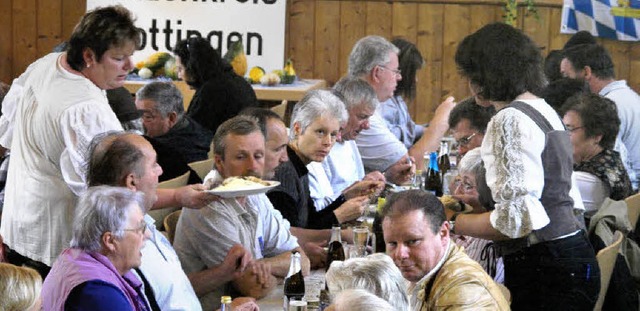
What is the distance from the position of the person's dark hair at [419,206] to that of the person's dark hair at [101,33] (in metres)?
1.15

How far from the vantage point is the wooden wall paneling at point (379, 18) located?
9.20m

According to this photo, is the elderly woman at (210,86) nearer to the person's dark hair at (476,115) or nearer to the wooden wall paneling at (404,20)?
the person's dark hair at (476,115)

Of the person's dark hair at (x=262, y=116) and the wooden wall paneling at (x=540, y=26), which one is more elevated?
the wooden wall paneling at (x=540, y=26)

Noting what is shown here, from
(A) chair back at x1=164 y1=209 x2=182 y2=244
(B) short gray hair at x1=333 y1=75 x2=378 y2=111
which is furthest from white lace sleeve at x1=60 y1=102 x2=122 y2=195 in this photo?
(B) short gray hair at x1=333 y1=75 x2=378 y2=111

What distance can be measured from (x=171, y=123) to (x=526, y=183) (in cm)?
284

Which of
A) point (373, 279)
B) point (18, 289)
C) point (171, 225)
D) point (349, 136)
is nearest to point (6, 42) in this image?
point (349, 136)

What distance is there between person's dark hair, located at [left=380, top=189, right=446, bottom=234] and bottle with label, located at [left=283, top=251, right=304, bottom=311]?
1.38 ft

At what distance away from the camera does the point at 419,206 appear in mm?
3066

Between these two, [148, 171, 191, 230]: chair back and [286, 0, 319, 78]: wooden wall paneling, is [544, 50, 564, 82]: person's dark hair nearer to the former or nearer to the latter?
[286, 0, 319, 78]: wooden wall paneling

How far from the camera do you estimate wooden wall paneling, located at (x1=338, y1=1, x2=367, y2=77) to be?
922cm

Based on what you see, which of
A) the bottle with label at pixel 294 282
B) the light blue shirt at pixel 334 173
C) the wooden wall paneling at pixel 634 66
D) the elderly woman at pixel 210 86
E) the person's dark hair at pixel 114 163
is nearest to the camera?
the person's dark hair at pixel 114 163

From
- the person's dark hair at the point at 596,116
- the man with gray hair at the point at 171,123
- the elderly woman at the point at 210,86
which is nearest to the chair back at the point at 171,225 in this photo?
the man with gray hair at the point at 171,123

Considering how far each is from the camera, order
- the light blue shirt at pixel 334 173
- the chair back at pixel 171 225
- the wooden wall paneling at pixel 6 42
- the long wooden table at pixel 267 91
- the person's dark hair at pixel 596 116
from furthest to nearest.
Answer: the wooden wall paneling at pixel 6 42, the long wooden table at pixel 267 91, the person's dark hair at pixel 596 116, the light blue shirt at pixel 334 173, the chair back at pixel 171 225

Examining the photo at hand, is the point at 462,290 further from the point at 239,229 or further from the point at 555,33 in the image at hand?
the point at 555,33
